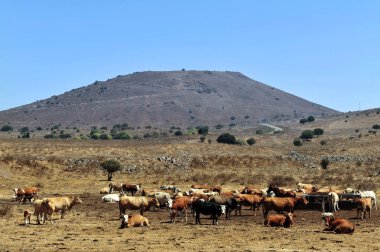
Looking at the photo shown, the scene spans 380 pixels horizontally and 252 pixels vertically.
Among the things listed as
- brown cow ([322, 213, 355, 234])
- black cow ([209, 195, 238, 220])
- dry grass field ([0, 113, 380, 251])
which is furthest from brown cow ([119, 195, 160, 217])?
brown cow ([322, 213, 355, 234])

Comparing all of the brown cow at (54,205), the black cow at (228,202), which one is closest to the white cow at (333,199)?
the black cow at (228,202)

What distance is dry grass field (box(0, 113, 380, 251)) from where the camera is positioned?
62.5ft

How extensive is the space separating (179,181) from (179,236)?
30681 mm

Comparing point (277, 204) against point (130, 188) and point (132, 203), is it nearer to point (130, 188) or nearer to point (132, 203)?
point (132, 203)

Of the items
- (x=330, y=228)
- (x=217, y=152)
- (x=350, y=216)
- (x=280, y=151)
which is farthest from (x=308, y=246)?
(x=280, y=151)

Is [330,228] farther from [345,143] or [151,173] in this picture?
[345,143]

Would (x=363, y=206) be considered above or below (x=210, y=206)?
below

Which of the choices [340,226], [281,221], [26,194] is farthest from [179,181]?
[340,226]

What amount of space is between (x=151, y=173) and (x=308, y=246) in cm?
4104

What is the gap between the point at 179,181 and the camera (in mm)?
51281

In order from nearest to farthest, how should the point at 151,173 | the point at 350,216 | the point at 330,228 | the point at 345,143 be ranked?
the point at 330,228 → the point at 350,216 → the point at 151,173 → the point at 345,143

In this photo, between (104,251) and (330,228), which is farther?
(330,228)

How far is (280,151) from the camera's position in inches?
3000

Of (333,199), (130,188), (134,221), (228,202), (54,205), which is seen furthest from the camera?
(130,188)
